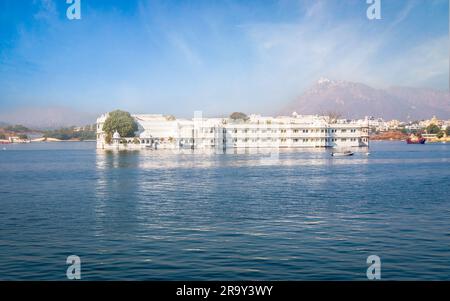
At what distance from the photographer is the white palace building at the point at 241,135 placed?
7688 centimetres

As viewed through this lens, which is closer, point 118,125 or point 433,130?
point 118,125

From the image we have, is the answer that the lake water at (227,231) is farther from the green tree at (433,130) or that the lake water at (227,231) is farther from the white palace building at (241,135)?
the green tree at (433,130)

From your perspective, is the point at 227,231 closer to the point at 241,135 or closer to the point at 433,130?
the point at 241,135

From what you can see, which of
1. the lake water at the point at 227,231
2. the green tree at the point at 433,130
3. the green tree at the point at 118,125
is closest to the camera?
the lake water at the point at 227,231

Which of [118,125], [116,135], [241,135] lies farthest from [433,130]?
[116,135]

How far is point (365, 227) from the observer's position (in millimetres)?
12914

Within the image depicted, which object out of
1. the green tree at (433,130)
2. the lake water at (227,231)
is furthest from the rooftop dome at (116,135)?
the green tree at (433,130)

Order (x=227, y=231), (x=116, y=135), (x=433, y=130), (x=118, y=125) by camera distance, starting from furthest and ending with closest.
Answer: (x=433, y=130), (x=118, y=125), (x=116, y=135), (x=227, y=231)

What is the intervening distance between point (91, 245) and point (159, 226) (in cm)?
235

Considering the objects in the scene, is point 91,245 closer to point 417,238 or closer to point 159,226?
point 159,226

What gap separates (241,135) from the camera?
7731 centimetres

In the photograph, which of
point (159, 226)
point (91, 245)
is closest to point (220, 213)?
point (159, 226)

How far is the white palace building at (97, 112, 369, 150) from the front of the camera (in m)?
76.9

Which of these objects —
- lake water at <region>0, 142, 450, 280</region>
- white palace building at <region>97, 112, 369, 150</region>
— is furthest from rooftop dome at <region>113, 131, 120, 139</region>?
lake water at <region>0, 142, 450, 280</region>
